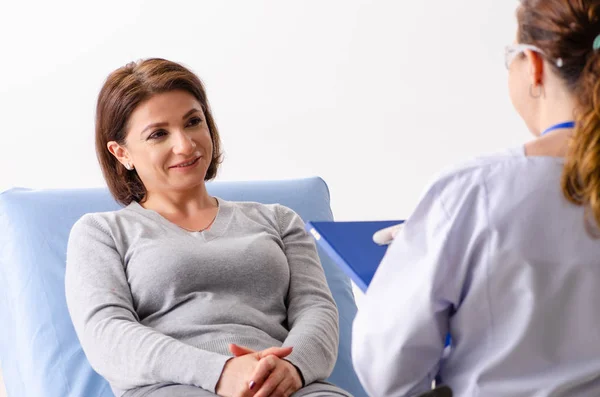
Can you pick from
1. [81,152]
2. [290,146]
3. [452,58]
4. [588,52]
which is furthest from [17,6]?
[588,52]

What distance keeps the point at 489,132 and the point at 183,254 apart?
195 centimetres

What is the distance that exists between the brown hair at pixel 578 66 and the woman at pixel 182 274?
0.75m

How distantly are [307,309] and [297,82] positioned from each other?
154 cm

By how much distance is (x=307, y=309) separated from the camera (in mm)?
1830

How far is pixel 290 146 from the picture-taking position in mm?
3219

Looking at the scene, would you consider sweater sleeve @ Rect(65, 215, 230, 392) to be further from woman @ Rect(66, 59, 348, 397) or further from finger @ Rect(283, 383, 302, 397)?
finger @ Rect(283, 383, 302, 397)

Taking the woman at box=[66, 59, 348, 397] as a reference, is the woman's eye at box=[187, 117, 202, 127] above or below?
above

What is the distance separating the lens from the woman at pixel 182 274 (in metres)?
1.61

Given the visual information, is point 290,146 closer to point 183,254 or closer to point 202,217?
point 202,217

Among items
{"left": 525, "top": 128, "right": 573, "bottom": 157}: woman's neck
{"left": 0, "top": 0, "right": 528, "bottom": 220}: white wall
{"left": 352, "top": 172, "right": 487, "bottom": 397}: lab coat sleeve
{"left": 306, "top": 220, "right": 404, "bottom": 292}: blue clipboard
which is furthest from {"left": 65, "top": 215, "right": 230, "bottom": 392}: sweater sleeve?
{"left": 0, "top": 0, "right": 528, "bottom": 220}: white wall

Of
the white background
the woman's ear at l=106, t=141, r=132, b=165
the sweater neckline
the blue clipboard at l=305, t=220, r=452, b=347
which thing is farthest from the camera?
the white background

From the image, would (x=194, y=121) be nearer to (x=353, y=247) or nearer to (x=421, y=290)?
(x=353, y=247)

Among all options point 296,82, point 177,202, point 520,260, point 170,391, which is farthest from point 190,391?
point 296,82

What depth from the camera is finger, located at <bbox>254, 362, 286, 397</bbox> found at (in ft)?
5.07
